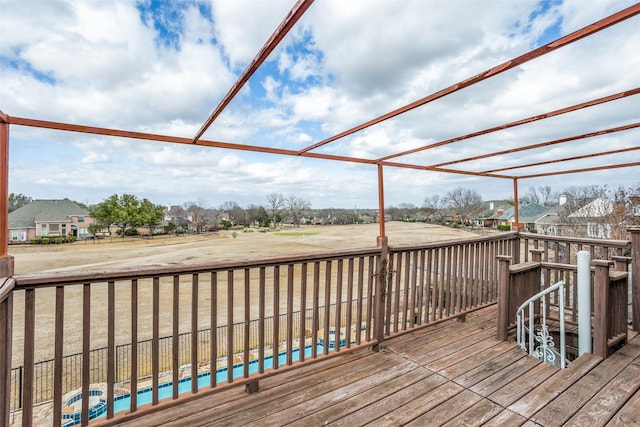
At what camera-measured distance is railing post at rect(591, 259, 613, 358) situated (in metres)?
2.18

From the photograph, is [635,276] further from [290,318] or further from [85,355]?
[85,355]

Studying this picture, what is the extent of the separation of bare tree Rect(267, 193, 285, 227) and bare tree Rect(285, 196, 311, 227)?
453mm

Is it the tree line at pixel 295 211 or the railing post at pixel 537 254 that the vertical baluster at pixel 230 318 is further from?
the tree line at pixel 295 211

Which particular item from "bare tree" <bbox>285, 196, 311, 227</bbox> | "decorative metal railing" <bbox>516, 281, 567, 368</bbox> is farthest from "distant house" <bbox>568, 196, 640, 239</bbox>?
"bare tree" <bbox>285, 196, 311, 227</bbox>

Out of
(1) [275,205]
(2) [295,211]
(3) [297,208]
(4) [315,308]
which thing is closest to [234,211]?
(1) [275,205]

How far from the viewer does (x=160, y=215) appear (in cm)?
1362

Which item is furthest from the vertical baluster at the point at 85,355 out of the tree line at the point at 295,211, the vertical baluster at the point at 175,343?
the tree line at the point at 295,211

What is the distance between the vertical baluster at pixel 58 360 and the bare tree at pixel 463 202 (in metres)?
13.0

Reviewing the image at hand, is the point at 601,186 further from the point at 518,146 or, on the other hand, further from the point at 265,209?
the point at 265,209

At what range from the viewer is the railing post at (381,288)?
2408 millimetres

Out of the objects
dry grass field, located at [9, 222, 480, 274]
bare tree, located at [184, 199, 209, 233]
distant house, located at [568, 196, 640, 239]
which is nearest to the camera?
dry grass field, located at [9, 222, 480, 274]

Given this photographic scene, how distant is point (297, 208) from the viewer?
14.3 meters

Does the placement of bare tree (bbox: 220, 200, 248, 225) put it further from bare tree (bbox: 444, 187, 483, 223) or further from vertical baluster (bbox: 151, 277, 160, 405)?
vertical baluster (bbox: 151, 277, 160, 405)

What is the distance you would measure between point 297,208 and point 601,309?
1258 cm
